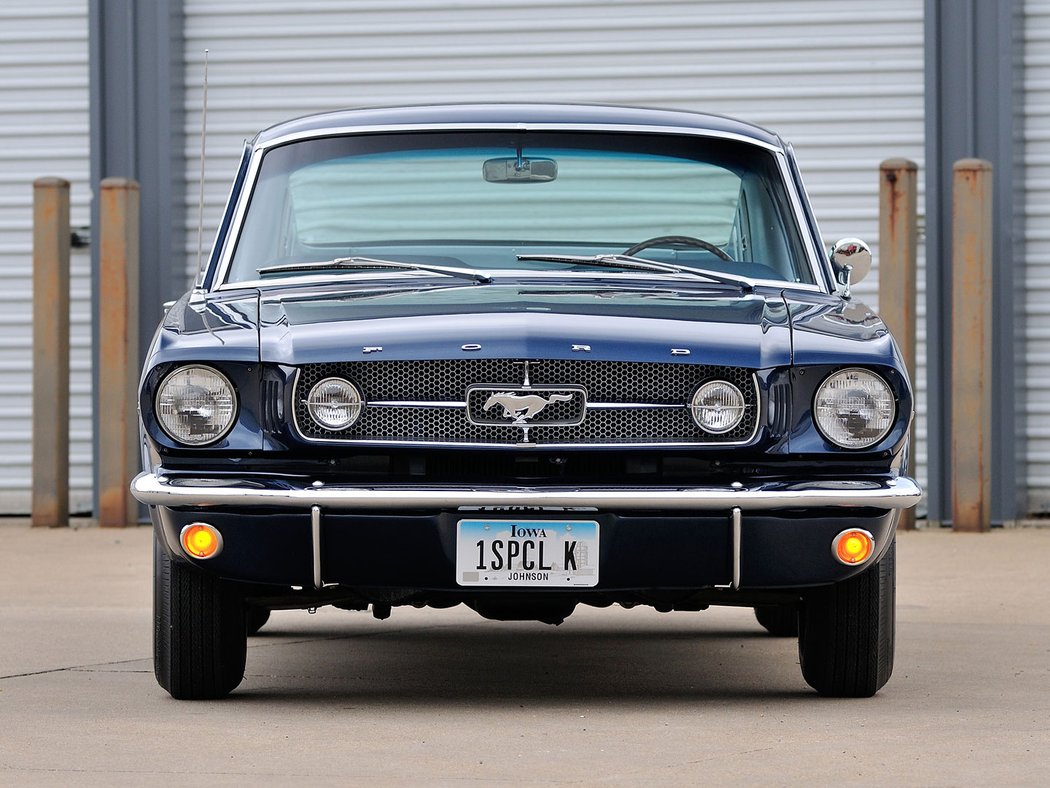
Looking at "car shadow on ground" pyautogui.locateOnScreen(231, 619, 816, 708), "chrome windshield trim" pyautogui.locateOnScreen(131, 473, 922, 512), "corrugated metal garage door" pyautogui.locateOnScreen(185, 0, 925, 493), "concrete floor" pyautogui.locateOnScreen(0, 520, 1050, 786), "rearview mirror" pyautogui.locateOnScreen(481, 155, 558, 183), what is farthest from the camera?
"corrugated metal garage door" pyautogui.locateOnScreen(185, 0, 925, 493)

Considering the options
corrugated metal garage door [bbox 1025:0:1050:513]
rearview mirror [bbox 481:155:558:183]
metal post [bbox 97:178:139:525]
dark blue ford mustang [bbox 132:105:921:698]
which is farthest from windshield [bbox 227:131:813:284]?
corrugated metal garage door [bbox 1025:0:1050:513]

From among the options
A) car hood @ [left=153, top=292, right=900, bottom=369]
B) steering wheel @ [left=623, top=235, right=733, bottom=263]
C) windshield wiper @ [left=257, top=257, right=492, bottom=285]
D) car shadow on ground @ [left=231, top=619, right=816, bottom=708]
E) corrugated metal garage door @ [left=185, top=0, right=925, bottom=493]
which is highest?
corrugated metal garage door @ [left=185, top=0, right=925, bottom=493]

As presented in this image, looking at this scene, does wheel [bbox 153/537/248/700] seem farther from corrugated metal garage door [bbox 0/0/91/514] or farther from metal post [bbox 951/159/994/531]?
corrugated metal garage door [bbox 0/0/91/514]

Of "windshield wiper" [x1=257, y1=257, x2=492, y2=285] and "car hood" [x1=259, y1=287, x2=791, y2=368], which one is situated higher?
"windshield wiper" [x1=257, y1=257, x2=492, y2=285]

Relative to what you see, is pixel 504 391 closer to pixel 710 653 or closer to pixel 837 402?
pixel 837 402

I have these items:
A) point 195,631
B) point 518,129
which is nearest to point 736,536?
point 195,631

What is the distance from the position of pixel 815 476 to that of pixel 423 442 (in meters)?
0.95

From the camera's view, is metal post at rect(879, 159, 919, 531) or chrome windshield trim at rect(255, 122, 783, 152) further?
metal post at rect(879, 159, 919, 531)

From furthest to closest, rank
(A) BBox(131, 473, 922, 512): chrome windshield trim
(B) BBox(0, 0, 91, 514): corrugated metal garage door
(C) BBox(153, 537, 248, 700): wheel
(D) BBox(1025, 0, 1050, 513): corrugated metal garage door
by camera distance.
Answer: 1. (B) BBox(0, 0, 91, 514): corrugated metal garage door
2. (D) BBox(1025, 0, 1050, 513): corrugated metal garage door
3. (C) BBox(153, 537, 248, 700): wheel
4. (A) BBox(131, 473, 922, 512): chrome windshield trim

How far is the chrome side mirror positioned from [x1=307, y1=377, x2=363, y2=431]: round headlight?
1.80 meters

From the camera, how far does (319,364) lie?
455 centimetres

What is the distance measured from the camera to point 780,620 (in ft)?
22.0

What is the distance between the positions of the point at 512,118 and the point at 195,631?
1.94 m

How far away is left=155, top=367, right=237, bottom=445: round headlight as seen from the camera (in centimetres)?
457
